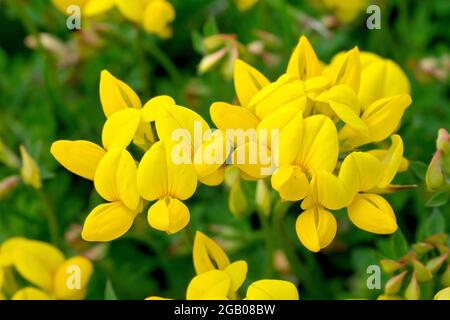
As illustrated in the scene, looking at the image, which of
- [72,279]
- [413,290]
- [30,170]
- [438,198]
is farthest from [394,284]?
[30,170]

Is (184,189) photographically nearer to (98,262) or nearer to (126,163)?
(126,163)

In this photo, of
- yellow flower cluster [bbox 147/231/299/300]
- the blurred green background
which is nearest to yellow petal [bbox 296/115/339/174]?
yellow flower cluster [bbox 147/231/299/300]

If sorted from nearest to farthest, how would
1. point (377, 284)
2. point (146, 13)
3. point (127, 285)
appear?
1. point (377, 284)
2. point (146, 13)
3. point (127, 285)

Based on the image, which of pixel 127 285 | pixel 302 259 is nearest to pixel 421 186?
pixel 302 259

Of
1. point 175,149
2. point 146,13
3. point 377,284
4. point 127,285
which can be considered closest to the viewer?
point 175,149

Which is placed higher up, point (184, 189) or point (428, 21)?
point (428, 21)

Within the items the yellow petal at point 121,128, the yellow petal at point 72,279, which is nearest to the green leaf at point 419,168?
the yellow petal at point 121,128
